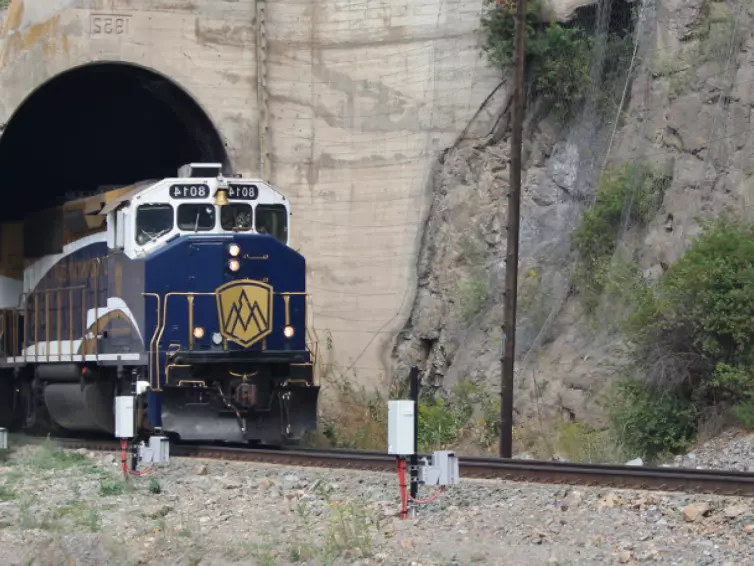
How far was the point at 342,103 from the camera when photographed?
875 inches

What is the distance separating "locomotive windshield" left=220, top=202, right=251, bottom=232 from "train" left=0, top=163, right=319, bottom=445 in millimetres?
13

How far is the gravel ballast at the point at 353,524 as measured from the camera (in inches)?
340

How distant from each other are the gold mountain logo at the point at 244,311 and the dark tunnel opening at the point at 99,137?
6.23 meters

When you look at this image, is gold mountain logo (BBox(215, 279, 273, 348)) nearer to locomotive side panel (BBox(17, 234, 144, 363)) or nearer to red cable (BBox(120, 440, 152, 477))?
locomotive side panel (BBox(17, 234, 144, 363))

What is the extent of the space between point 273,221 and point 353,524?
744cm

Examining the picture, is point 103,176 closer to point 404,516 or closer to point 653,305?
point 653,305

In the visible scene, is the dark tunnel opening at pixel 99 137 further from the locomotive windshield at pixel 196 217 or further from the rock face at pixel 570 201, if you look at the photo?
the locomotive windshield at pixel 196 217

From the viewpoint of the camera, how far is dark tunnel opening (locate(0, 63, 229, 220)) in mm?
22109

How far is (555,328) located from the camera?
64.5ft

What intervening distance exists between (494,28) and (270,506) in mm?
11894

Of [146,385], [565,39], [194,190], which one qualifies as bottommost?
[146,385]

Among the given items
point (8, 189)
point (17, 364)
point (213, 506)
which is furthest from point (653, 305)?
point (8, 189)

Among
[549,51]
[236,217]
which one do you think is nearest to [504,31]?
[549,51]

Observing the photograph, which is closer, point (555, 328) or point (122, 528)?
point (122, 528)
